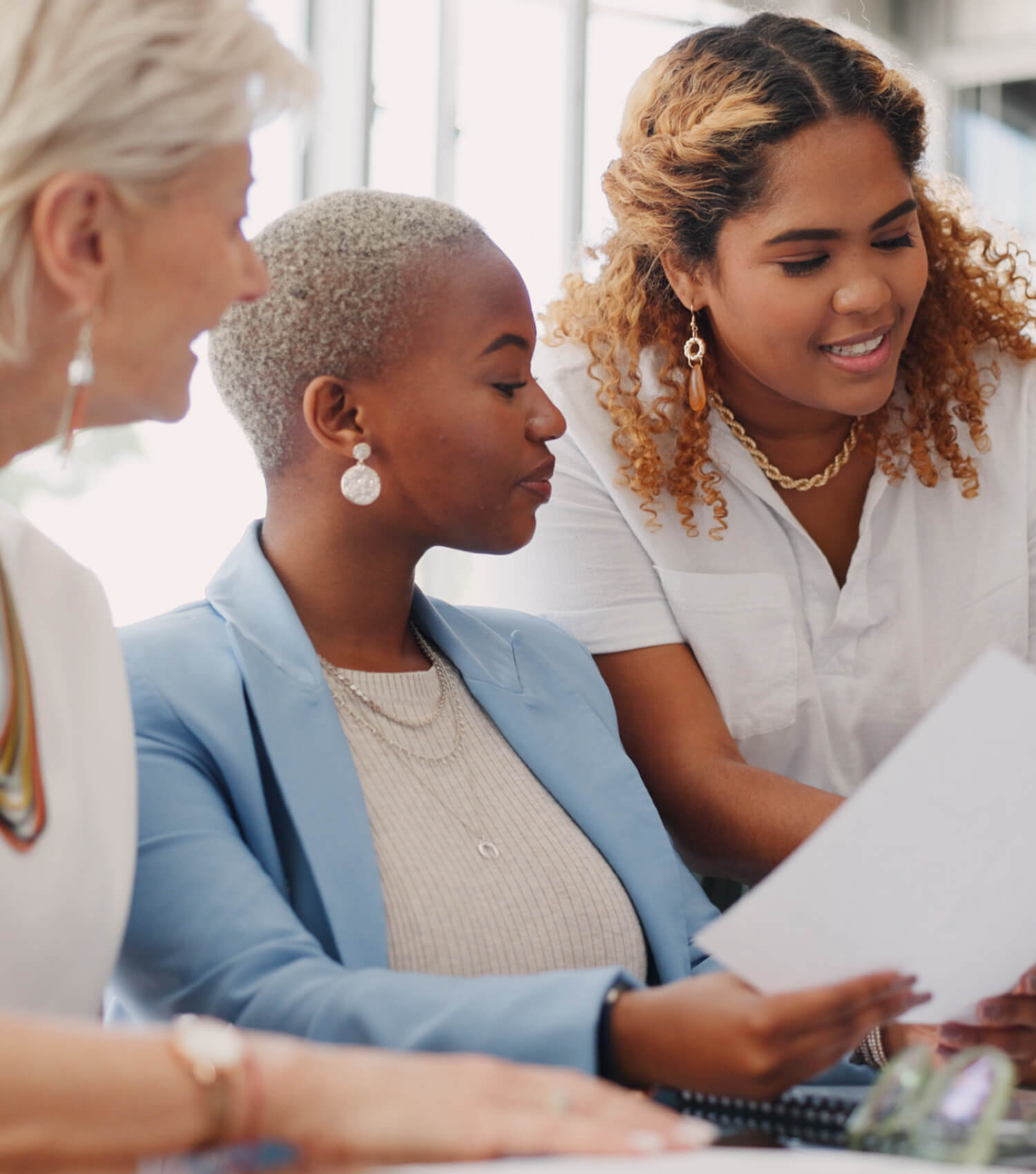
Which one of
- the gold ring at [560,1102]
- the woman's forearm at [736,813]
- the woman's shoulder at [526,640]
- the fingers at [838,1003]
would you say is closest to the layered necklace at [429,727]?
the woman's shoulder at [526,640]

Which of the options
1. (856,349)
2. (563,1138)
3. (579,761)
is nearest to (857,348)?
(856,349)

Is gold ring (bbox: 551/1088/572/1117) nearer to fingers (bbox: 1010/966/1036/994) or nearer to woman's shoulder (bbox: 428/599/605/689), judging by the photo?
fingers (bbox: 1010/966/1036/994)

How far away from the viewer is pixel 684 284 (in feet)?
6.13

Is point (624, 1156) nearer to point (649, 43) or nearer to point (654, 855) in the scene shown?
point (654, 855)

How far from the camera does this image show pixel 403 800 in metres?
1.33

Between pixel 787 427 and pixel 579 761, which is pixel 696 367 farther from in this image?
pixel 579 761

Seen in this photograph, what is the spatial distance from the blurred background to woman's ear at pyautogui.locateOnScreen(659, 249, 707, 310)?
1.10 ft

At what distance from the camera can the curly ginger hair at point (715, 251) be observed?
1.76 metres

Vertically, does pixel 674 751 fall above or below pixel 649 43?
below

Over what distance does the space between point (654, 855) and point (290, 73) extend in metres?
0.77

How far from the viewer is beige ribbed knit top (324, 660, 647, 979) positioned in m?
1.25

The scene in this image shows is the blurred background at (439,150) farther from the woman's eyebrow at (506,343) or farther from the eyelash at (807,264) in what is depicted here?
the woman's eyebrow at (506,343)

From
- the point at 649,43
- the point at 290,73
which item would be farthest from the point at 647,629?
the point at 649,43

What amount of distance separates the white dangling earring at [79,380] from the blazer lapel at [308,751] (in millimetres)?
328
